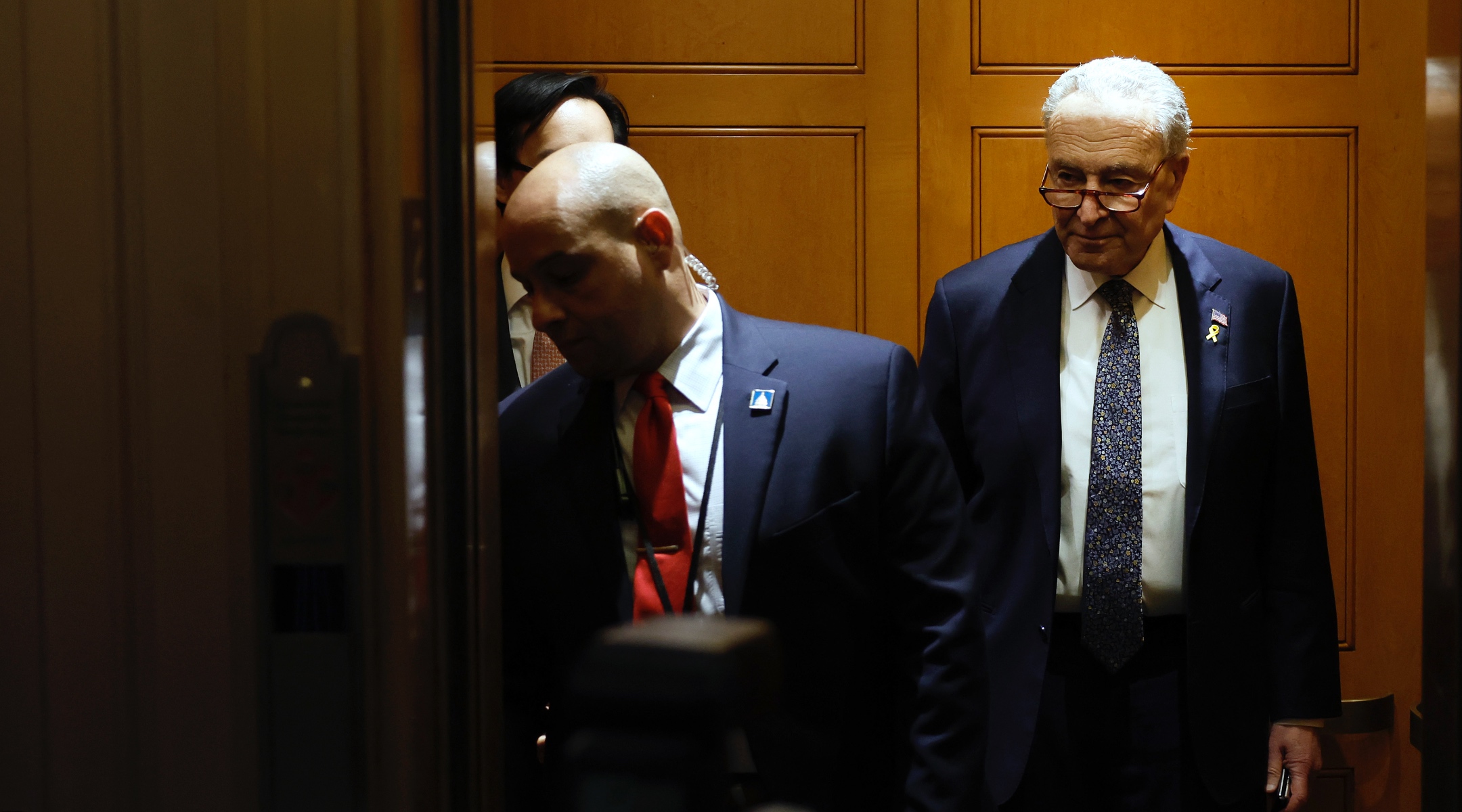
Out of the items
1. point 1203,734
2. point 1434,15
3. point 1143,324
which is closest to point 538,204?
point 1434,15

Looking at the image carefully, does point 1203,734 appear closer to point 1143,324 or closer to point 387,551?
point 1143,324

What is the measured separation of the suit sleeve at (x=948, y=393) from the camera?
1940 mm

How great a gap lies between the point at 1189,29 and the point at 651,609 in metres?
1.80

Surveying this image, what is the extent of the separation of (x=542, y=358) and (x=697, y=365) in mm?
542

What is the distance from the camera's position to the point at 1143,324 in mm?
1928

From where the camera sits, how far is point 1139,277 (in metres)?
1.94

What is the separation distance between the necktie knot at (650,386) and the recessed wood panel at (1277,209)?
130 centimetres

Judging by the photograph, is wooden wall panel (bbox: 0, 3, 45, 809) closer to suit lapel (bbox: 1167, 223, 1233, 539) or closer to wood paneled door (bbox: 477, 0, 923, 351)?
suit lapel (bbox: 1167, 223, 1233, 539)

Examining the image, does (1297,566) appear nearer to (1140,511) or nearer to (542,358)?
(1140,511)

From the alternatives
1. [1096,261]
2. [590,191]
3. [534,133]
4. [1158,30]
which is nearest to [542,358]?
[534,133]

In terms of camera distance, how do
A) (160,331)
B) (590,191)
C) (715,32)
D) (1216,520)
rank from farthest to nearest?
(715,32)
(1216,520)
(590,191)
(160,331)

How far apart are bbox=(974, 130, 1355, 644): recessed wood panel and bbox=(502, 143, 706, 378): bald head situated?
130 centimetres

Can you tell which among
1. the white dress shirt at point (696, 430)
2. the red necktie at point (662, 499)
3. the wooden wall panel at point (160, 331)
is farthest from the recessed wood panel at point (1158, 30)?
the wooden wall panel at point (160, 331)

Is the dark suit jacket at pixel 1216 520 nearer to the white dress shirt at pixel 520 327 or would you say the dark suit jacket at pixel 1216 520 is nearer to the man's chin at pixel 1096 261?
the man's chin at pixel 1096 261
